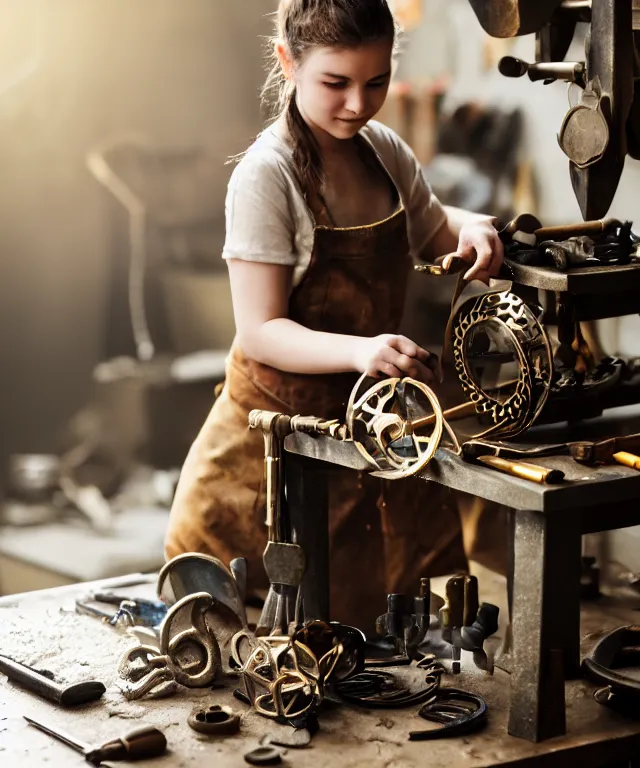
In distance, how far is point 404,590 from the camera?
280 cm

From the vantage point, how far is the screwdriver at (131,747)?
6.93 ft

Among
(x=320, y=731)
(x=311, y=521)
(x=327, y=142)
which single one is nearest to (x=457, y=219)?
(x=327, y=142)

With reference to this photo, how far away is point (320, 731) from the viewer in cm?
222

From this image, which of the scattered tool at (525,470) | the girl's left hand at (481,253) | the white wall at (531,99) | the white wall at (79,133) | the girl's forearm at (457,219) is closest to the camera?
the scattered tool at (525,470)

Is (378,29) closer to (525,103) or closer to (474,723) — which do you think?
(474,723)

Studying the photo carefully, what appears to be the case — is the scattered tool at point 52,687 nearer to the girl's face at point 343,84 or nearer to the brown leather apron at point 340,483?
the brown leather apron at point 340,483

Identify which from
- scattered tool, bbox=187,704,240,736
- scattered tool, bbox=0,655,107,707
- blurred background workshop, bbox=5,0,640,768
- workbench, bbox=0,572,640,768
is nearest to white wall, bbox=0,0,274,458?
blurred background workshop, bbox=5,0,640,768

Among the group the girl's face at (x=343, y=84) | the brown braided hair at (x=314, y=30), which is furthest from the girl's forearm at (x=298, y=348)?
the girl's face at (x=343, y=84)

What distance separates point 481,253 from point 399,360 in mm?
241

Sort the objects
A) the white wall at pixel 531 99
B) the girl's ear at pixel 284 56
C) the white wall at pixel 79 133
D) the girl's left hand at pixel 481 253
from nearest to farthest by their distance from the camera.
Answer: the girl's left hand at pixel 481 253, the girl's ear at pixel 284 56, the white wall at pixel 531 99, the white wall at pixel 79 133

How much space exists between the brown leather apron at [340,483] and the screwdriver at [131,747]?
24.5 inches

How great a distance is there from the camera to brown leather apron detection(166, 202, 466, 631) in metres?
2.58

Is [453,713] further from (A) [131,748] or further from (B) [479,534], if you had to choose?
(B) [479,534]

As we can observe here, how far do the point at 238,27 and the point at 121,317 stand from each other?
119cm
